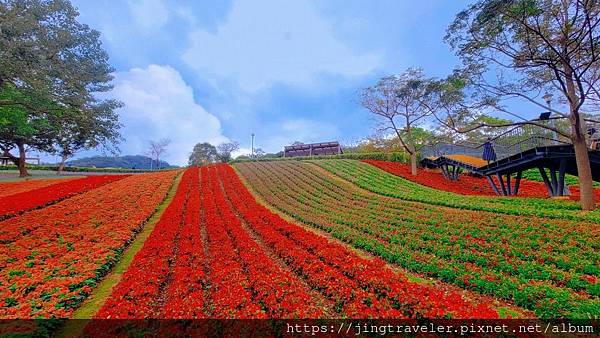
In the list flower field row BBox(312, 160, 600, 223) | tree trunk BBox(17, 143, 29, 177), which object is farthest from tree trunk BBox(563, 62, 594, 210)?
tree trunk BBox(17, 143, 29, 177)

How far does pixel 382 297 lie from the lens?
5.31m

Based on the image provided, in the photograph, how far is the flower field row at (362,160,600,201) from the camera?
2197cm

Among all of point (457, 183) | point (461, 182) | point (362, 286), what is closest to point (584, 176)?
point (362, 286)

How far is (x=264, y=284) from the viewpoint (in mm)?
5707

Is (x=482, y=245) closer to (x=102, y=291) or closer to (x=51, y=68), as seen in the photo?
(x=102, y=291)

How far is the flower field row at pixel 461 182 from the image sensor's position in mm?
21969

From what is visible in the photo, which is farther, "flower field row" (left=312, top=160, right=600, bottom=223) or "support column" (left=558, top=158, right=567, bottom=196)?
"support column" (left=558, top=158, right=567, bottom=196)

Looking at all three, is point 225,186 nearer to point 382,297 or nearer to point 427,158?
point 382,297

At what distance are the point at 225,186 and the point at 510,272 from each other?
787 inches

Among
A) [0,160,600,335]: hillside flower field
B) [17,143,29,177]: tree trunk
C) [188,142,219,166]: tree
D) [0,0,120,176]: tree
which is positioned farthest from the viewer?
[188,142,219,166]: tree

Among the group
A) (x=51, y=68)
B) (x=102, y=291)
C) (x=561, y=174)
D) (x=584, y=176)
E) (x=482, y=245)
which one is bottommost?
(x=102, y=291)

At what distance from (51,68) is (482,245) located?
1498 centimetres

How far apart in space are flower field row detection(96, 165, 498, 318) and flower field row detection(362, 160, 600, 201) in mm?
17335

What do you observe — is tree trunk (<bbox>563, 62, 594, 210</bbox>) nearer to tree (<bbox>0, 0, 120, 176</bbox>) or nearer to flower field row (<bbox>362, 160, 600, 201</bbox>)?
flower field row (<bbox>362, 160, 600, 201</bbox>)
